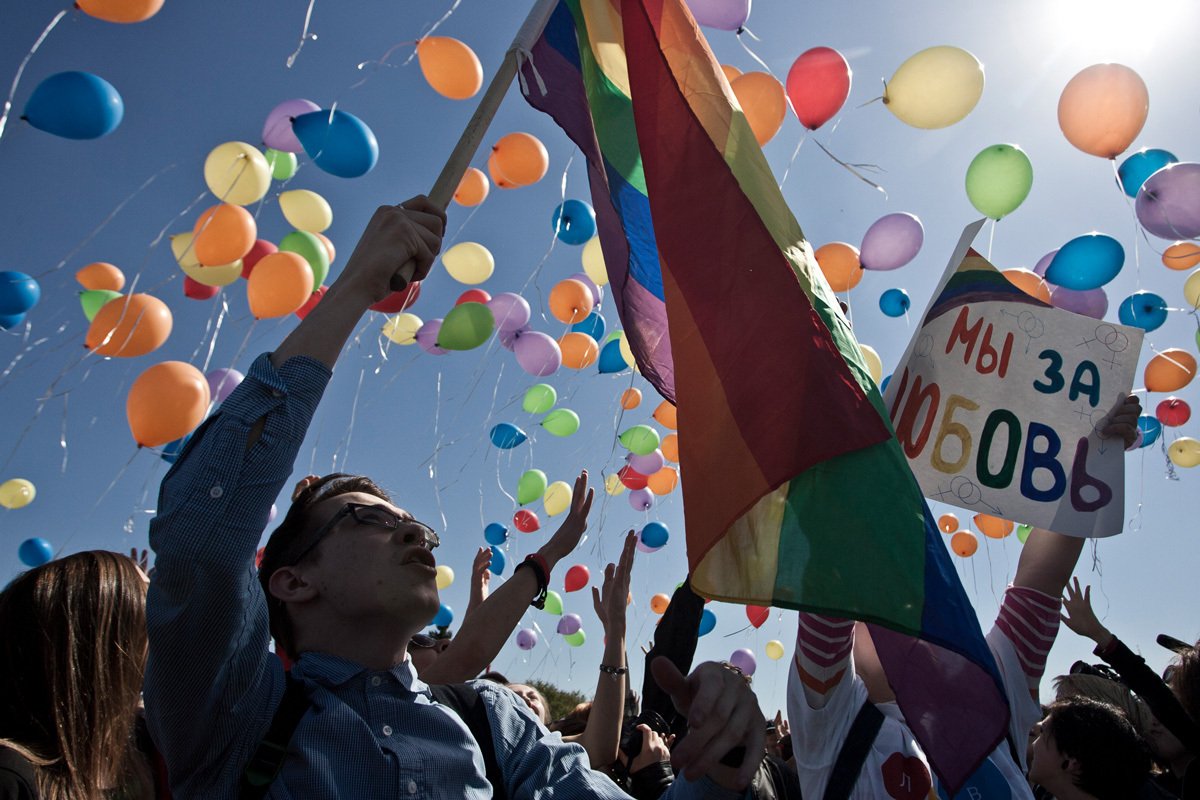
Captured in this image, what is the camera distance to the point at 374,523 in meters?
1.63

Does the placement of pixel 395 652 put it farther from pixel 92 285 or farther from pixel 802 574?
pixel 92 285

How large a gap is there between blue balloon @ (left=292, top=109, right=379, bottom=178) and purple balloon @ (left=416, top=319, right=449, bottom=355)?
63.2 inches

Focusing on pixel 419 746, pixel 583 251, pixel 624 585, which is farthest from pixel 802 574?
pixel 583 251

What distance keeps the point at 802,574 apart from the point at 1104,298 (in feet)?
16.1

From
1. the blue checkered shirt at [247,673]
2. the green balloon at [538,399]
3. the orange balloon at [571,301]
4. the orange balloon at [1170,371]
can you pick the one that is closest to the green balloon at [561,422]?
the green balloon at [538,399]

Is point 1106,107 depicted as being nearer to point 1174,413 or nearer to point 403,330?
point 1174,413

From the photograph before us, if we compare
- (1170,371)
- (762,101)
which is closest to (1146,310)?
(1170,371)

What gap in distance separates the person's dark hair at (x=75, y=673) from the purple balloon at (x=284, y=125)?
3627mm

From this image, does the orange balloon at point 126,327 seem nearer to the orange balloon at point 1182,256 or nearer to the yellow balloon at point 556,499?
the yellow balloon at point 556,499

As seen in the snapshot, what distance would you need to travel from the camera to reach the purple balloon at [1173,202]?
4.33 m

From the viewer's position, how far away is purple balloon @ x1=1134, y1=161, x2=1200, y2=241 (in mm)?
4332

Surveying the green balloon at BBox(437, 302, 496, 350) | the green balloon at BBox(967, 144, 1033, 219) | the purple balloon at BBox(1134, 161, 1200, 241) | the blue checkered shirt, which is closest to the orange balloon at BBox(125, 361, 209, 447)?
the green balloon at BBox(437, 302, 496, 350)

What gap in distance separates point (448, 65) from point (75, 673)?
13.0ft

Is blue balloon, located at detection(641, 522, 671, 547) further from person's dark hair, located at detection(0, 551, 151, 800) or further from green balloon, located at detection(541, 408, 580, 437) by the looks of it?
person's dark hair, located at detection(0, 551, 151, 800)
